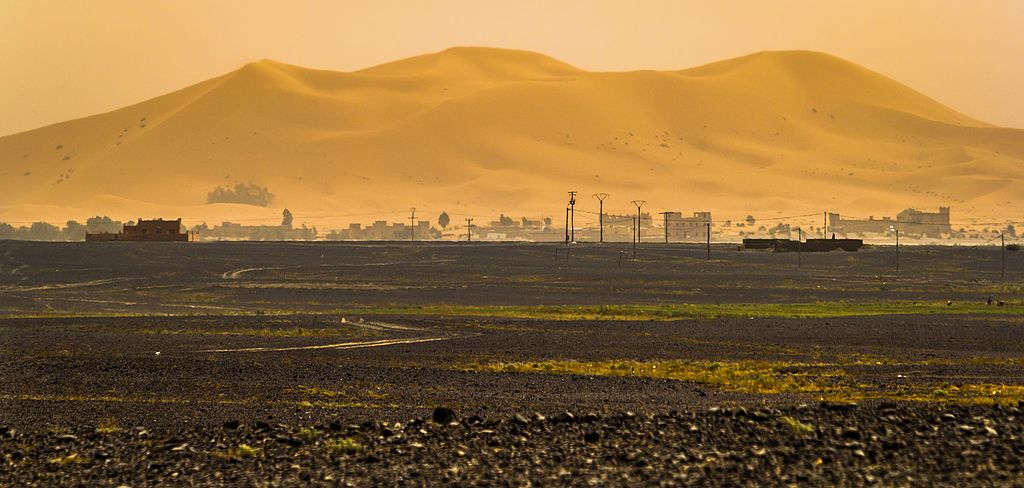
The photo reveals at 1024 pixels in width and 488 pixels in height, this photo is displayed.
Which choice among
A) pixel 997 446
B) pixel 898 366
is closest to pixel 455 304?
pixel 898 366

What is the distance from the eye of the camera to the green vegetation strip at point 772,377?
29.2 metres

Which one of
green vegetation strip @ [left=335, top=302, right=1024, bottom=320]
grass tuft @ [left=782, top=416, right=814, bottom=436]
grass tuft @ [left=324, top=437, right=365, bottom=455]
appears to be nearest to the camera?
grass tuft @ [left=782, top=416, right=814, bottom=436]

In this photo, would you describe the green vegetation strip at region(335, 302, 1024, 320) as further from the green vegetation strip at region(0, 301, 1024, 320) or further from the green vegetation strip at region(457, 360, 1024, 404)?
the green vegetation strip at region(457, 360, 1024, 404)

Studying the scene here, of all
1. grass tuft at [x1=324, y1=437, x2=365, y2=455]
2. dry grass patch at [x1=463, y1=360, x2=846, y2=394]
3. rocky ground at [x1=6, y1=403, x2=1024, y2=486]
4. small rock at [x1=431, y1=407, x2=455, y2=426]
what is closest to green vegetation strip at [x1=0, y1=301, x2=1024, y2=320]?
dry grass patch at [x1=463, y1=360, x2=846, y2=394]

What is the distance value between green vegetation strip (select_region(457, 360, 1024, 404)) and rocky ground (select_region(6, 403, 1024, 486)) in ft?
18.8

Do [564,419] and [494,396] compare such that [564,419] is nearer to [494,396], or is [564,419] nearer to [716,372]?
[494,396]

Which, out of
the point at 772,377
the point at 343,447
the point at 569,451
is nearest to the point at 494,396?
the point at 772,377

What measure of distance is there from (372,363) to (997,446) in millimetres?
19749

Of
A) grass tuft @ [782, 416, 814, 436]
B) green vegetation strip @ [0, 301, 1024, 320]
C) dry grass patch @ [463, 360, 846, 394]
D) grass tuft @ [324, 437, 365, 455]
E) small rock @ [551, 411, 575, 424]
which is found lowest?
dry grass patch @ [463, 360, 846, 394]

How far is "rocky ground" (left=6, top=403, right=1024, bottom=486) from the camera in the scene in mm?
18688

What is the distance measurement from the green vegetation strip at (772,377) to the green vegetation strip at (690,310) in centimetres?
1752

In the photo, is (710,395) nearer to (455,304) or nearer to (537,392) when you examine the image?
(537,392)

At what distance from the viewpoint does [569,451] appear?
20516mm

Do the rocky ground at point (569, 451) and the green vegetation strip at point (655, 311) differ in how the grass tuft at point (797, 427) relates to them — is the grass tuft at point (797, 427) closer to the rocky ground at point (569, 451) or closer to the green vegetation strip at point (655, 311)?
the rocky ground at point (569, 451)
